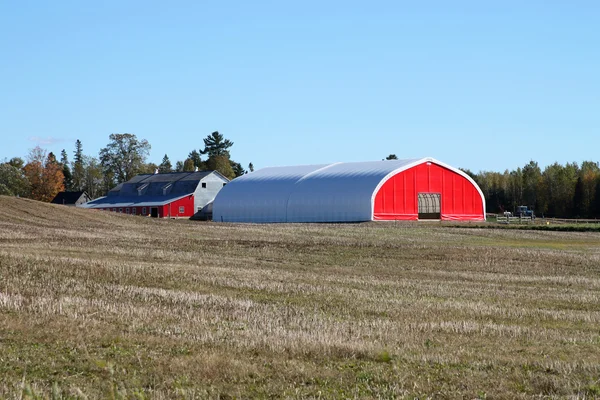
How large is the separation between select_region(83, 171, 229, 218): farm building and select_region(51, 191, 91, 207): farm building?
12948 millimetres

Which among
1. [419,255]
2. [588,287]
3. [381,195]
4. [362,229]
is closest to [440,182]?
[381,195]

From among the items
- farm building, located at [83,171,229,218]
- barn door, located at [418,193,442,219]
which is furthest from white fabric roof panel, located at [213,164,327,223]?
barn door, located at [418,193,442,219]

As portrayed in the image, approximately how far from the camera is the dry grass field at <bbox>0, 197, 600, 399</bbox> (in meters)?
11.8

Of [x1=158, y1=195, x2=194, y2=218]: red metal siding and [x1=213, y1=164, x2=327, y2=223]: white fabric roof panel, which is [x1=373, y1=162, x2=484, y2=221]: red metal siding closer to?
[x1=213, y1=164, x2=327, y2=223]: white fabric roof panel

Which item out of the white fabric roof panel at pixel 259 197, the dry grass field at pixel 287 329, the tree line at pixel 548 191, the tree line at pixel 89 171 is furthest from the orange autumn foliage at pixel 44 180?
the dry grass field at pixel 287 329

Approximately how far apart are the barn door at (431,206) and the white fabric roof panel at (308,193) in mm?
3959

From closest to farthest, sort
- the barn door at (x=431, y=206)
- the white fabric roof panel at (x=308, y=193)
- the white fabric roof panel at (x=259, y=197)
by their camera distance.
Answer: the white fabric roof panel at (x=308, y=193) < the barn door at (x=431, y=206) < the white fabric roof panel at (x=259, y=197)

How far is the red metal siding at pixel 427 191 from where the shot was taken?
9150 cm

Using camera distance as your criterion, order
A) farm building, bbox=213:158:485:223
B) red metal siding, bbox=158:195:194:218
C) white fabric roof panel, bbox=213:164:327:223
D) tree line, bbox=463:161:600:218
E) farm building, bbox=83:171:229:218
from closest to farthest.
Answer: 1. farm building, bbox=213:158:485:223
2. white fabric roof panel, bbox=213:164:327:223
3. red metal siding, bbox=158:195:194:218
4. farm building, bbox=83:171:229:218
5. tree line, bbox=463:161:600:218

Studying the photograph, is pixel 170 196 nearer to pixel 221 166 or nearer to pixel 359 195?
pixel 359 195

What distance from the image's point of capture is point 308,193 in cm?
9738

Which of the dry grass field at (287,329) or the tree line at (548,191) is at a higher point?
the tree line at (548,191)

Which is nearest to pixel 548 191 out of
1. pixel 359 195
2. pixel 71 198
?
pixel 359 195

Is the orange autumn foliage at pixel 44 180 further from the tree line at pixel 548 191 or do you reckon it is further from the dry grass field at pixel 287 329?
the dry grass field at pixel 287 329
